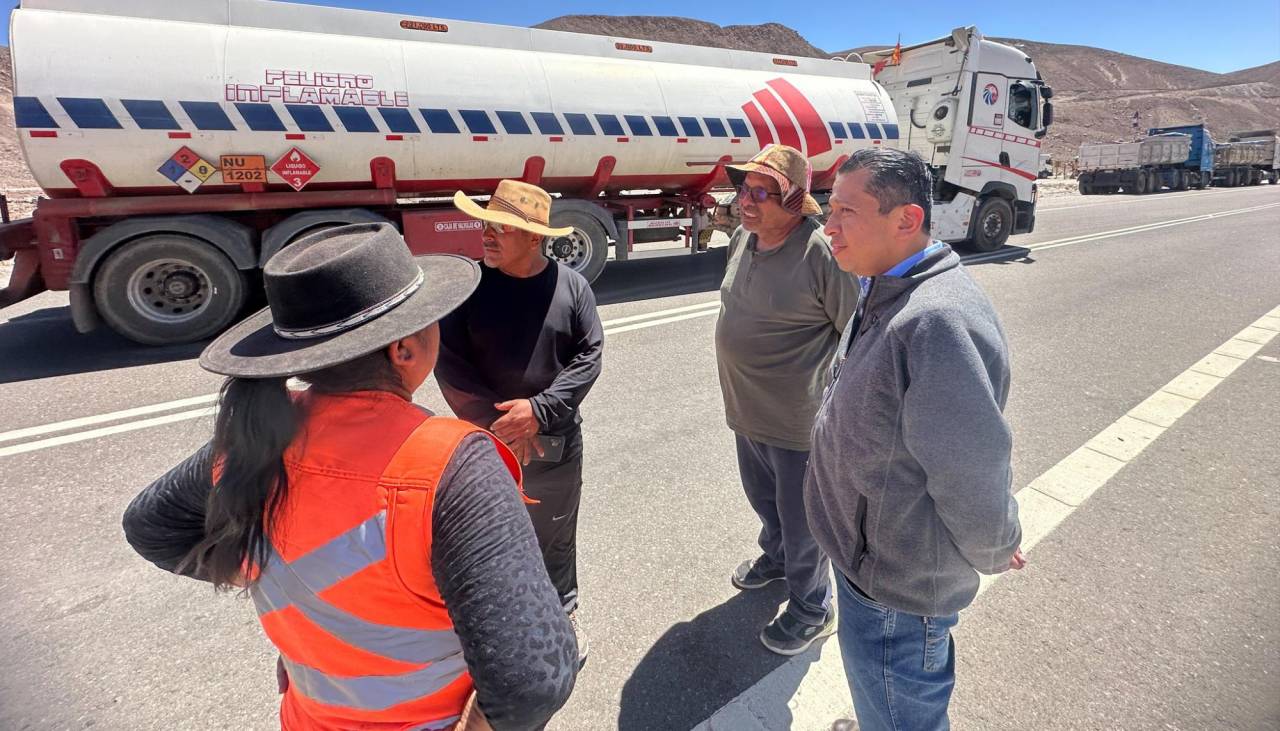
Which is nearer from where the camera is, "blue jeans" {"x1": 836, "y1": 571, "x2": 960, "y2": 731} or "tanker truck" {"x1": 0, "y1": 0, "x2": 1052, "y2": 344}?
"blue jeans" {"x1": 836, "y1": 571, "x2": 960, "y2": 731}

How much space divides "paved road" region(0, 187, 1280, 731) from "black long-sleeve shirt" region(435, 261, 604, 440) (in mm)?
975

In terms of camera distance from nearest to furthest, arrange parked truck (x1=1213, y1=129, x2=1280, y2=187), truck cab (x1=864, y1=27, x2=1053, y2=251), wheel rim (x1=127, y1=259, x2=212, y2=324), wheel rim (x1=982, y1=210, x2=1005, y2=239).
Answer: wheel rim (x1=127, y1=259, x2=212, y2=324), truck cab (x1=864, y1=27, x2=1053, y2=251), wheel rim (x1=982, y1=210, x2=1005, y2=239), parked truck (x1=1213, y1=129, x2=1280, y2=187)

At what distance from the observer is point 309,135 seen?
6344 millimetres

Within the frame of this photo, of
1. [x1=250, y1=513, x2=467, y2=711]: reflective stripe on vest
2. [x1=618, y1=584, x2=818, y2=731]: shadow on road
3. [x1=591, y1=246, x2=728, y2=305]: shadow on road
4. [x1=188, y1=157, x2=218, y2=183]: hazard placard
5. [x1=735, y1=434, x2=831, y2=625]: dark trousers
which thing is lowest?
[x1=618, y1=584, x2=818, y2=731]: shadow on road

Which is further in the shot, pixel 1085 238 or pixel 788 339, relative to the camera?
pixel 1085 238

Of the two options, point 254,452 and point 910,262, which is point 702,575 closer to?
point 910,262

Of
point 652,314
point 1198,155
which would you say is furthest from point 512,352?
point 1198,155

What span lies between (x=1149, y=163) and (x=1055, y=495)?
33.3 m

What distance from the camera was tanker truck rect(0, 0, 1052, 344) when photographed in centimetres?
565

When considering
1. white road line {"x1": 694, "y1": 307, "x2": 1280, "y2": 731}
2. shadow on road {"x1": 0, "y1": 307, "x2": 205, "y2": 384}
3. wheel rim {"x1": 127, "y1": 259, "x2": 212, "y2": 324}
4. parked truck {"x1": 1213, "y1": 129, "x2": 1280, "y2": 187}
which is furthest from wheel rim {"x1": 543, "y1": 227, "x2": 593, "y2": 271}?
parked truck {"x1": 1213, "y1": 129, "x2": 1280, "y2": 187}

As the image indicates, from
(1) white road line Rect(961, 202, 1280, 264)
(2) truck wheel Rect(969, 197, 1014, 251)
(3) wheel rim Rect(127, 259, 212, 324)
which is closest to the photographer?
(3) wheel rim Rect(127, 259, 212, 324)

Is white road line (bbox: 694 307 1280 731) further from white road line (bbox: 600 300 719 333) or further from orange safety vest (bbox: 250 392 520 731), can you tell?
white road line (bbox: 600 300 719 333)

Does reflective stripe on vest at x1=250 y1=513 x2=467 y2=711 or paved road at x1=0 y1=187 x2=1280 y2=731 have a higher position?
reflective stripe on vest at x1=250 y1=513 x2=467 y2=711

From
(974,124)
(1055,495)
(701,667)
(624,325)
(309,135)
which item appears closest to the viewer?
(701,667)
